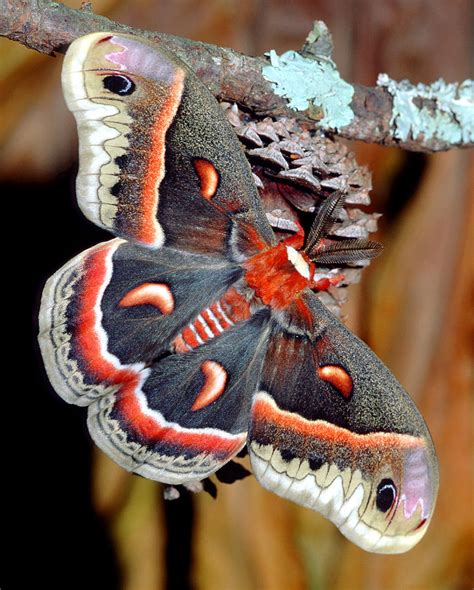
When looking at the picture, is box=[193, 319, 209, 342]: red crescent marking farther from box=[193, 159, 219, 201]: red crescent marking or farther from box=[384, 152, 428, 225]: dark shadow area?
box=[384, 152, 428, 225]: dark shadow area

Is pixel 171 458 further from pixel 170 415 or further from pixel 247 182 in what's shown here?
pixel 247 182

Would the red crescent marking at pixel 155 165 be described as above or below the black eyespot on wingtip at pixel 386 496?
above

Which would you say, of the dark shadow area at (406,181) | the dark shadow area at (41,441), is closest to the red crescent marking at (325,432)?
the dark shadow area at (41,441)

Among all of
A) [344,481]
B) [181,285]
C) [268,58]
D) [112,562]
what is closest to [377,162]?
[268,58]

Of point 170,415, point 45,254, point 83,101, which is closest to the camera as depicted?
point 83,101

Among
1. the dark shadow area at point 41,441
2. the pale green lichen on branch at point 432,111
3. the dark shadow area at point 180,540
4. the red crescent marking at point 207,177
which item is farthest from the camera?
the dark shadow area at point 180,540

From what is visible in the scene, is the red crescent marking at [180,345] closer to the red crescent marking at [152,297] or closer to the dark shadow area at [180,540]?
the red crescent marking at [152,297]
